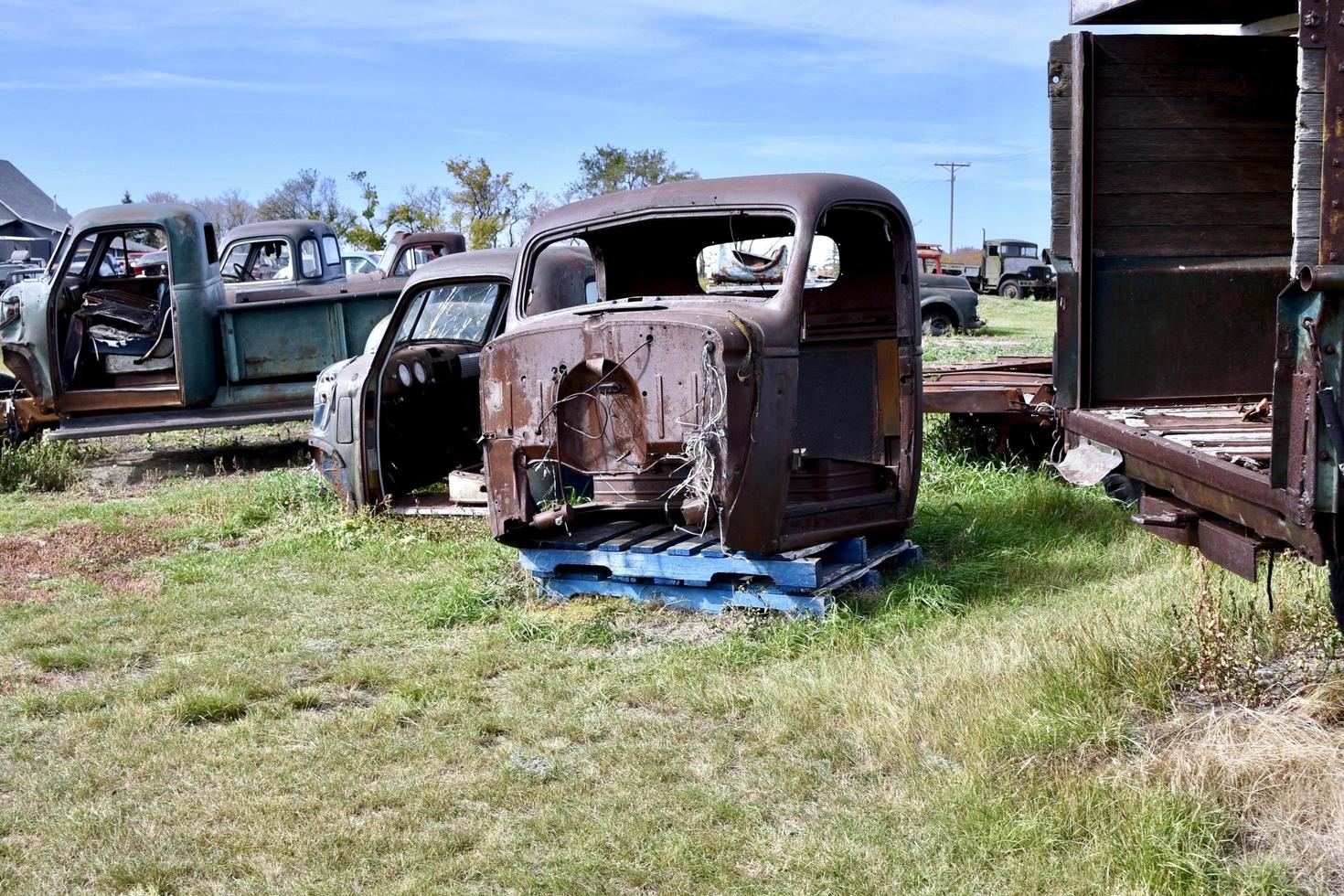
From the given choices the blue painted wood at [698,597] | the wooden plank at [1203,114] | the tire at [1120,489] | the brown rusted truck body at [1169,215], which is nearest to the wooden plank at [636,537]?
the blue painted wood at [698,597]

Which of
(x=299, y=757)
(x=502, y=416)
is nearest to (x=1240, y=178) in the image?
(x=502, y=416)

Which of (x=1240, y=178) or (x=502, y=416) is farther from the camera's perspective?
(x=502, y=416)

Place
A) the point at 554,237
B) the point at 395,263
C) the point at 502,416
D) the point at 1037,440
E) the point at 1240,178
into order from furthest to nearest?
the point at 395,263, the point at 1037,440, the point at 554,237, the point at 502,416, the point at 1240,178

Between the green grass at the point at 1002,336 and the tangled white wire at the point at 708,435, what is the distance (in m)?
6.02

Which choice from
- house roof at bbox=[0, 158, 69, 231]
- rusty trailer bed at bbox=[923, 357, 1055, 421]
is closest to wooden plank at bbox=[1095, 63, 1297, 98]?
rusty trailer bed at bbox=[923, 357, 1055, 421]

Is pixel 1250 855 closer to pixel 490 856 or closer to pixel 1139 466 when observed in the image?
pixel 1139 466

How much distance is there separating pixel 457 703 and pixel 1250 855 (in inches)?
104

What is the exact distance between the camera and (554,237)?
239 inches

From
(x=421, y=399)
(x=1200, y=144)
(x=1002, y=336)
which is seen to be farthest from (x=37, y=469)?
(x=1002, y=336)

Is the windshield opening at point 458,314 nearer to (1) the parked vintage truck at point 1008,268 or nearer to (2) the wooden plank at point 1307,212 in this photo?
(2) the wooden plank at point 1307,212

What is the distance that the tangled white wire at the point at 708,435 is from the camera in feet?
15.4

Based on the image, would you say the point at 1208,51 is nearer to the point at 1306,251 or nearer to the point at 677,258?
the point at 1306,251

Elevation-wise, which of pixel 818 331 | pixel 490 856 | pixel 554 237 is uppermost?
pixel 554 237

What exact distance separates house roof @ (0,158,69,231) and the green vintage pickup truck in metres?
47.1
